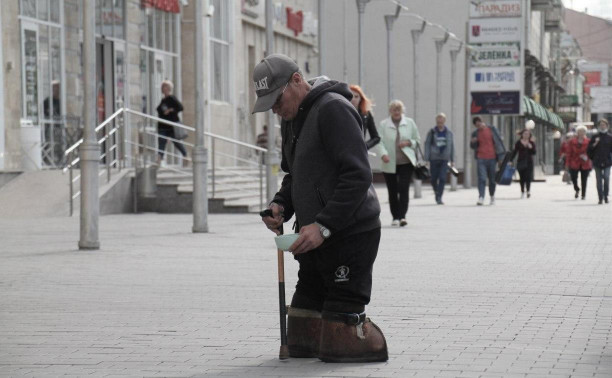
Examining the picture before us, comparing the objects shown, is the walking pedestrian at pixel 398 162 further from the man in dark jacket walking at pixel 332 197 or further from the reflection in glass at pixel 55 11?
the man in dark jacket walking at pixel 332 197

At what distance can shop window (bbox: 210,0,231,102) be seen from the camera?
3589cm

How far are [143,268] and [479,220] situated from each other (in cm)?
964

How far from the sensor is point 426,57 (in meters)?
52.6

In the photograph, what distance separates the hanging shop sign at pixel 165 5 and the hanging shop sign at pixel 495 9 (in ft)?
55.6

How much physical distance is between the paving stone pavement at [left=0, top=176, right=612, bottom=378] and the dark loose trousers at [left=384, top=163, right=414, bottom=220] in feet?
4.62

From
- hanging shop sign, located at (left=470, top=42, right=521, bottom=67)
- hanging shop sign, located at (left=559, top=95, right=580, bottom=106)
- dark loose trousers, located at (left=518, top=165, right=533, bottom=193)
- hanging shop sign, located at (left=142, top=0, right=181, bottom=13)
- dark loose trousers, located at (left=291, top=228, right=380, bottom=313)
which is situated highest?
hanging shop sign, located at (left=142, top=0, right=181, bottom=13)

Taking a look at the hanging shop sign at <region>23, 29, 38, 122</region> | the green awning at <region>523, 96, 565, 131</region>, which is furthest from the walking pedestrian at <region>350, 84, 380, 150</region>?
the green awning at <region>523, 96, 565, 131</region>

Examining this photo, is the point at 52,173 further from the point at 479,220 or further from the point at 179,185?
the point at 479,220

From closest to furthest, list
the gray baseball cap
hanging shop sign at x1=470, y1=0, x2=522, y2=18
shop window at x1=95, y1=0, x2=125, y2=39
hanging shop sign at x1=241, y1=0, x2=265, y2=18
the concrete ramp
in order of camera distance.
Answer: the gray baseball cap
the concrete ramp
shop window at x1=95, y1=0, x2=125, y2=39
hanging shop sign at x1=241, y1=0, x2=265, y2=18
hanging shop sign at x1=470, y1=0, x2=522, y2=18

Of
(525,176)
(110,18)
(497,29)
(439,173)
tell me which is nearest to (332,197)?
(439,173)

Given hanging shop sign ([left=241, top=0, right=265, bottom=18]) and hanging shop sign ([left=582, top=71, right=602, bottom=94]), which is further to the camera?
hanging shop sign ([left=582, top=71, right=602, bottom=94])

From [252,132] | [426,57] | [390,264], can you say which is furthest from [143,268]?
[426,57]

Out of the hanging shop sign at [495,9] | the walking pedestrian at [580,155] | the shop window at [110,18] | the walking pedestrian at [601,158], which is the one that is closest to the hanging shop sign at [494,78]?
the hanging shop sign at [495,9]

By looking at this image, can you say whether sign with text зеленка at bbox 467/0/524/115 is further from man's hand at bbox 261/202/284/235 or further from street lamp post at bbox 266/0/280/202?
man's hand at bbox 261/202/284/235
